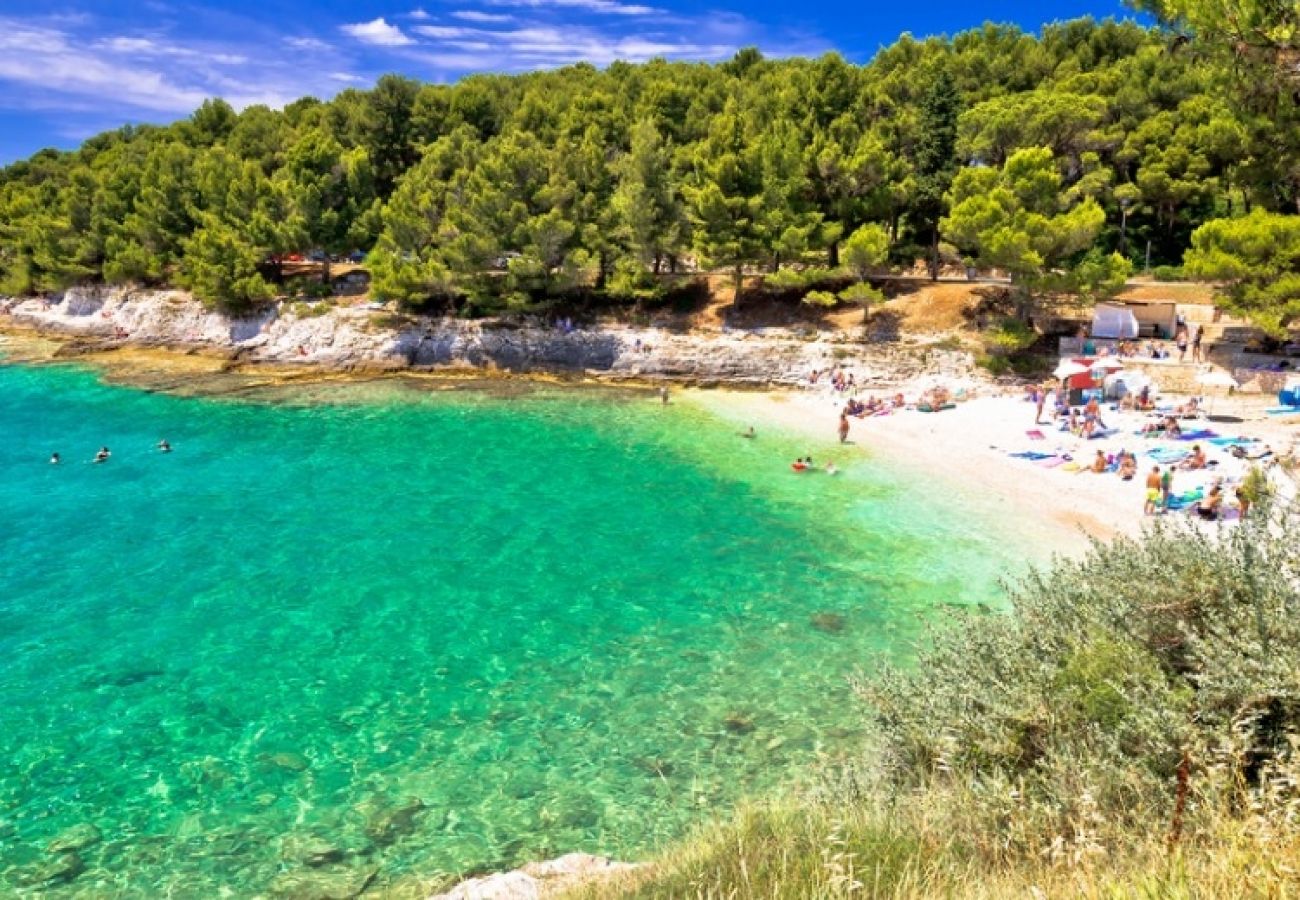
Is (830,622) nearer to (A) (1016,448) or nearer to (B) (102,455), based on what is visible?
(A) (1016,448)

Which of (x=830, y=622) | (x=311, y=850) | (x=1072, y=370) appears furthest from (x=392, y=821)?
(x=1072, y=370)

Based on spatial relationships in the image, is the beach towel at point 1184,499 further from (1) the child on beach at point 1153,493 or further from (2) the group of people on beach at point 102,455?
(2) the group of people on beach at point 102,455

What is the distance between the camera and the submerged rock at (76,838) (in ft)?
32.3

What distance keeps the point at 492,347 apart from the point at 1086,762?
39215mm

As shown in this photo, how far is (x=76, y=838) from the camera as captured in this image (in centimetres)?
1002

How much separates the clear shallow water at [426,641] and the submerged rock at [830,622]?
90 mm

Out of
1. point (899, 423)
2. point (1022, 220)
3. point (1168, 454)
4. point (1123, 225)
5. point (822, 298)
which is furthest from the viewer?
point (1123, 225)

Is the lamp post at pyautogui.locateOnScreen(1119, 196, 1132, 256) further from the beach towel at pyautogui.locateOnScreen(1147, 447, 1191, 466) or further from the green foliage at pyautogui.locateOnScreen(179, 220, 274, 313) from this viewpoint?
the green foliage at pyautogui.locateOnScreen(179, 220, 274, 313)

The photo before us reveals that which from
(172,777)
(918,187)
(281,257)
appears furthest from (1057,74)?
(172,777)

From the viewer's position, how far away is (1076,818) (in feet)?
19.8

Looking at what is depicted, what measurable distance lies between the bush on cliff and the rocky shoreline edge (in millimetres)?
28381

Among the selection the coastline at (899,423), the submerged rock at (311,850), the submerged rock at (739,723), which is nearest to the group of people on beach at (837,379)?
the coastline at (899,423)

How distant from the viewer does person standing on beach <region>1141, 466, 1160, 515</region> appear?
776 inches

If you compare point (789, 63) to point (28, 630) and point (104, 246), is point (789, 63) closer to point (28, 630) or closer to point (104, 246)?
point (104, 246)
